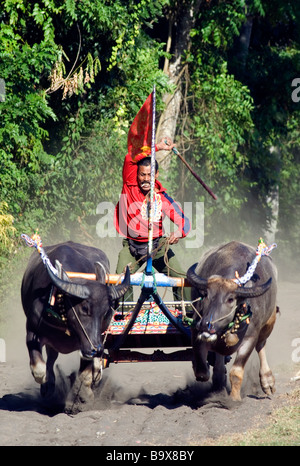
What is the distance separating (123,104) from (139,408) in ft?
24.7

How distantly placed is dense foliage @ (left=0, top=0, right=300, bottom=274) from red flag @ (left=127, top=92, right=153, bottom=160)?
2.88m

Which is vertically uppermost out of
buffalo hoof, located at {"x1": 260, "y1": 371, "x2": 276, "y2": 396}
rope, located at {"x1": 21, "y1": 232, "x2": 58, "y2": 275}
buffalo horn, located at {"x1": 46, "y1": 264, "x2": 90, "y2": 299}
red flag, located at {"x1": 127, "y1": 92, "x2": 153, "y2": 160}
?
red flag, located at {"x1": 127, "y1": 92, "x2": 153, "y2": 160}

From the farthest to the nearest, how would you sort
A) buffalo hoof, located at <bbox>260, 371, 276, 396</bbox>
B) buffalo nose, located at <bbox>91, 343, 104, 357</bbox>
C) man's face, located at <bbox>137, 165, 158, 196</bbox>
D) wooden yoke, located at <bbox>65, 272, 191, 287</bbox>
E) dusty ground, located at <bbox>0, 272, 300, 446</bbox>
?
buffalo hoof, located at <bbox>260, 371, 276, 396</bbox> → man's face, located at <bbox>137, 165, 158, 196</bbox> → wooden yoke, located at <bbox>65, 272, 191, 287</bbox> → buffalo nose, located at <bbox>91, 343, 104, 357</bbox> → dusty ground, located at <bbox>0, 272, 300, 446</bbox>

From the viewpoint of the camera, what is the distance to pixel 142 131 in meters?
8.59

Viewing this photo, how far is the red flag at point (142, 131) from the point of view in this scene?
8.48m

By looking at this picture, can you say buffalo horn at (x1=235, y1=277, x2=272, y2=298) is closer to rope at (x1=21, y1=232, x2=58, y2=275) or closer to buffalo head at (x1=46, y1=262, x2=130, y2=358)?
buffalo head at (x1=46, y1=262, x2=130, y2=358)

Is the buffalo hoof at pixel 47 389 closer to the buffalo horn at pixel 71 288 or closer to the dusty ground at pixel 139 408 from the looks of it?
the dusty ground at pixel 139 408

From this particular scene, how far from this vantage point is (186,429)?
6.96m

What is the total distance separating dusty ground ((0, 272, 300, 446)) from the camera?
680 centimetres

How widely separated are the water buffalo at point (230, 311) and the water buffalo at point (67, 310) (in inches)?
32.9

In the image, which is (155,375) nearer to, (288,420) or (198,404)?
(198,404)

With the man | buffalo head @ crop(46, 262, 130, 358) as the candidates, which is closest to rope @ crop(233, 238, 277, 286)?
the man

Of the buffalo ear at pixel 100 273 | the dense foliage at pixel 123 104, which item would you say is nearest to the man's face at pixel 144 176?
the buffalo ear at pixel 100 273

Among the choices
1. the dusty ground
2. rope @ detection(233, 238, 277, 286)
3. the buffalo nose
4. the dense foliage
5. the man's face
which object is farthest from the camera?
the dense foliage
